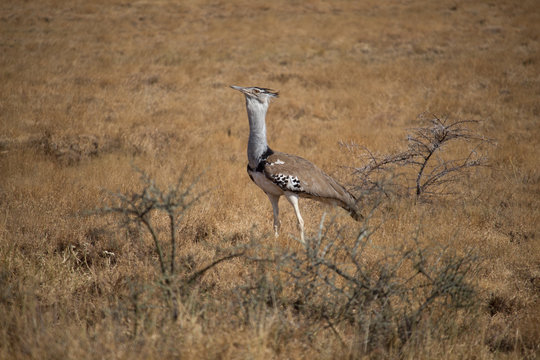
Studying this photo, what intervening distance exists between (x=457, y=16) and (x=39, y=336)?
787 inches

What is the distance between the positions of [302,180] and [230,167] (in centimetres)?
221

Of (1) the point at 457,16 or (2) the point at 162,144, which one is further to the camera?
(1) the point at 457,16

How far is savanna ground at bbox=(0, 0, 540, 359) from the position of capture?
2.53 meters

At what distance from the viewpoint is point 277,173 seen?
417cm

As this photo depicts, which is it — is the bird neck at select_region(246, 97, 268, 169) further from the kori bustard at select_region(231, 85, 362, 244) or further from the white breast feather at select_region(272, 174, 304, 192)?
the white breast feather at select_region(272, 174, 304, 192)

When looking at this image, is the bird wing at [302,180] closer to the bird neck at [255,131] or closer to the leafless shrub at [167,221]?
the bird neck at [255,131]

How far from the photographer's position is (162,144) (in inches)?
283

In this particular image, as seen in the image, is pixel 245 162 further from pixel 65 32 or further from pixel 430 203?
pixel 65 32

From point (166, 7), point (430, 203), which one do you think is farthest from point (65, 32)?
point (430, 203)

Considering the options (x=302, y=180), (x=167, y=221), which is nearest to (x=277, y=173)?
(x=302, y=180)

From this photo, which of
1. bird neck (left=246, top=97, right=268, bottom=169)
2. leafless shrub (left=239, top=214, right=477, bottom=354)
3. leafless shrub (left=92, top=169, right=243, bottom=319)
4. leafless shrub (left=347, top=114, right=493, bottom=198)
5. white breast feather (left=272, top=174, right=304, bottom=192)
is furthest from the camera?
leafless shrub (left=347, top=114, right=493, bottom=198)

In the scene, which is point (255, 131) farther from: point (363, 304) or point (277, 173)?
point (363, 304)

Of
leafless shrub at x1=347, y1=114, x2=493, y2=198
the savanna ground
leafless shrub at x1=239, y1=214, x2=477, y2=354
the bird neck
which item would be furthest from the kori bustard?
leafless shrub at x1=239, y1=214, x2=477, y2=354

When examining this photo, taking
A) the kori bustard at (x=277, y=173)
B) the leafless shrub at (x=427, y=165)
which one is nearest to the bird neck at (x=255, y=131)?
the kori bustard at (x=277, y=173)
